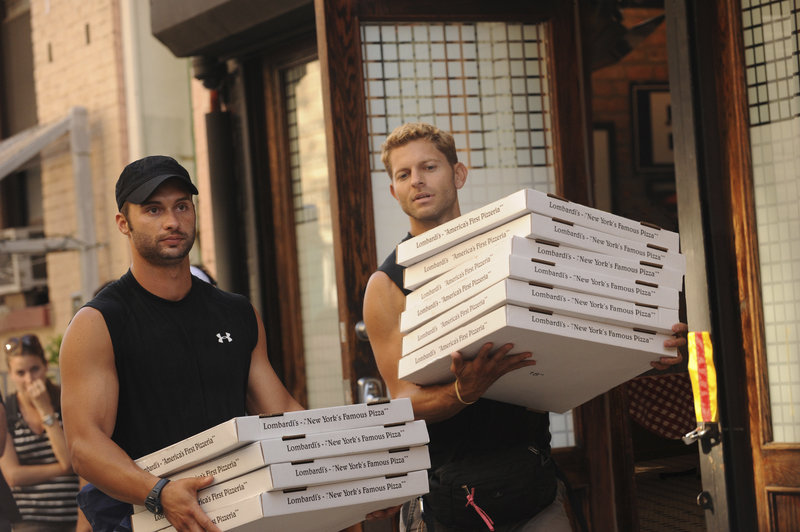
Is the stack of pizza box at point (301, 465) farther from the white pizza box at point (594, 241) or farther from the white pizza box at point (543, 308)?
the white pizza box at point (594, 241)

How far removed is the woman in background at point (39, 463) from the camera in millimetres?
5621

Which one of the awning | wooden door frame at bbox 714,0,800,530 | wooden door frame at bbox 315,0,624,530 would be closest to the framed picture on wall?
the awning

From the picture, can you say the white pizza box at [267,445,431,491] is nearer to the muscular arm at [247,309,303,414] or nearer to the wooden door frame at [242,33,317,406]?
the muscular arm at [247,309,303,414]

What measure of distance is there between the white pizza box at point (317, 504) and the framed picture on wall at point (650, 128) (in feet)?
18.7

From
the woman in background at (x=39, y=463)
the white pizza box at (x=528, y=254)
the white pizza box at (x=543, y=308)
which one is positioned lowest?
the woman in background at (x=39, y=463)

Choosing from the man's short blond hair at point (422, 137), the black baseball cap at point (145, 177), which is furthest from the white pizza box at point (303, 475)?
the man's short blond hair at point (422, 137)

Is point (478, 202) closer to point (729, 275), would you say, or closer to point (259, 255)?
point (729, 275)

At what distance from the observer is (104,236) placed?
9.34 metres

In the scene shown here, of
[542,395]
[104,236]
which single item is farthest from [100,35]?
[542,395]

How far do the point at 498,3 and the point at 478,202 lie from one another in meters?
0.84

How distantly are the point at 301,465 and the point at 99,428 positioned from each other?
542 millimetres

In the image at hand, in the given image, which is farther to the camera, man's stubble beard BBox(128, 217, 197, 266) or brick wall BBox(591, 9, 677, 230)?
brick wall BBox(591, 9, 677, 230)

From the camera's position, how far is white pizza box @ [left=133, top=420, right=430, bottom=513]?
7.76 ft

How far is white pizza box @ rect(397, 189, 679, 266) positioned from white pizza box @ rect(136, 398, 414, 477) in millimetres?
435
